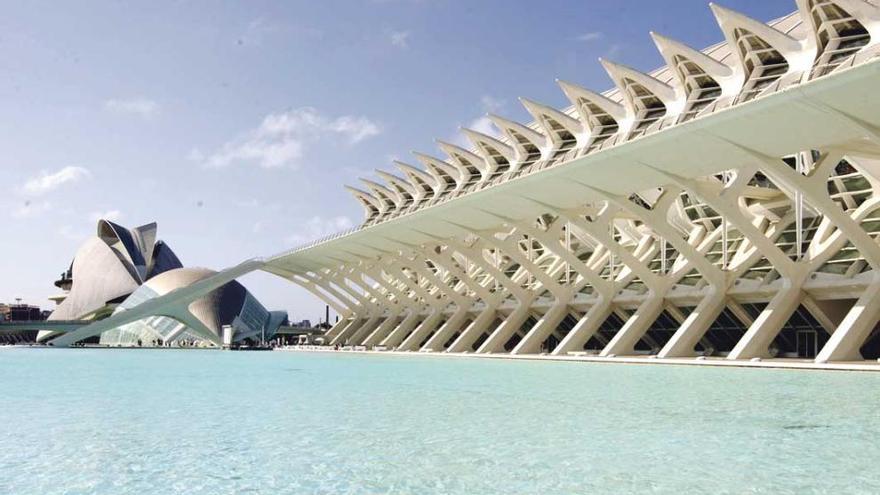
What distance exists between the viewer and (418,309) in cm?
4962

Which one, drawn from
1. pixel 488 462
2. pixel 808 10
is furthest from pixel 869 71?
pixel 488 462

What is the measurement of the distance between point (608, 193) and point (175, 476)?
2280 centimetres

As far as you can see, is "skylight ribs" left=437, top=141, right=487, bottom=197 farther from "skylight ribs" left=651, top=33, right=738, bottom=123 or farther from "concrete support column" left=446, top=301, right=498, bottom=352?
"skylight ribs" left=651, top=33, right=738, bottom=123

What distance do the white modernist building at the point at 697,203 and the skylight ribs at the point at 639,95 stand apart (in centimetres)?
6

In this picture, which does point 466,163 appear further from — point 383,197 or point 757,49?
point 757,49

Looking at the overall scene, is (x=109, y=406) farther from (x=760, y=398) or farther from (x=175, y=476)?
(x=760, y=398)

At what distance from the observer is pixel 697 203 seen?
3381 cm

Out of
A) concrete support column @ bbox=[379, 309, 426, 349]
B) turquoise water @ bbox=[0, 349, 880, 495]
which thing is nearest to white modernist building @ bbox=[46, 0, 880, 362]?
concrete support column @ bbox=[379, 309, 426, 349]

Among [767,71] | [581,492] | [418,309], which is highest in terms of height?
[767,71]

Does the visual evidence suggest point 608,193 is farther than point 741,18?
Yes

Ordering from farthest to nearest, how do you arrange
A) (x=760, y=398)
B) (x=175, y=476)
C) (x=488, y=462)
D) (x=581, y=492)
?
(x=760, y=398) → (x=488, y=462) → (x=175, y=476) → (x=581, y=492)

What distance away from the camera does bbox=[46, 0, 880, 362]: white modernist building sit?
835 inches

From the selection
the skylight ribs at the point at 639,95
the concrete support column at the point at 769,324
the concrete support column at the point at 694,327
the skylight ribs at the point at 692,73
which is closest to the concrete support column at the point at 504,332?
the concrete support column at the point at 694,327

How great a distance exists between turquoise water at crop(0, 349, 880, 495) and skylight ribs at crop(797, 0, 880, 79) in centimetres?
882
